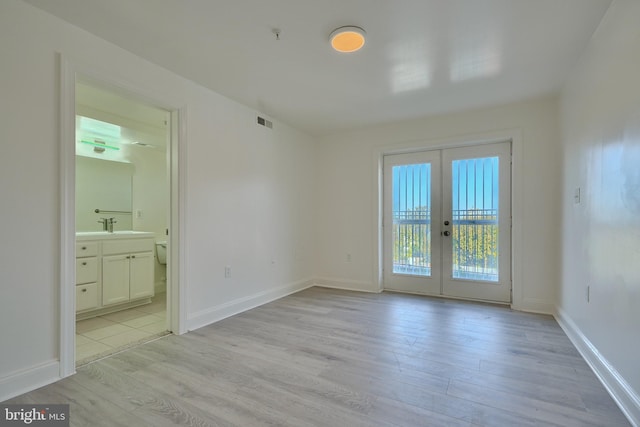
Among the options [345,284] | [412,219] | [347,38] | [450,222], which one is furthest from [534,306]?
[347,38]

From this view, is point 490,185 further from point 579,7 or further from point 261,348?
point 261,348

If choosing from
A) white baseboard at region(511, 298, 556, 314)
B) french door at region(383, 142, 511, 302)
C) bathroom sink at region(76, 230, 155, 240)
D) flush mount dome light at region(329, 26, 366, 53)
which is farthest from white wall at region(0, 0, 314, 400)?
white baseboard at region(511, 298, 556, 314)

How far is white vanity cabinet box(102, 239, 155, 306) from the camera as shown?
11.5 feet

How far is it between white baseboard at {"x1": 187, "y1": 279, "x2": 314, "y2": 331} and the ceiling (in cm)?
232

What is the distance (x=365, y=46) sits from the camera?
2410 mm

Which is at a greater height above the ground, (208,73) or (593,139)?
(208,73)

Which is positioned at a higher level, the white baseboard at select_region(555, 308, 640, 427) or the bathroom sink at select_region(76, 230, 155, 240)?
the bathroom sink at select_region(76, 230, 155, 240)

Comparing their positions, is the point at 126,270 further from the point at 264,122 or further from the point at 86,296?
the point at 264,122

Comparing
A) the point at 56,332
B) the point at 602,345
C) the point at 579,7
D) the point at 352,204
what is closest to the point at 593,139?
the point at 579,7

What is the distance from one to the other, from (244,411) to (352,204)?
340 centimetres

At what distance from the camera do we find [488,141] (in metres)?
3.89

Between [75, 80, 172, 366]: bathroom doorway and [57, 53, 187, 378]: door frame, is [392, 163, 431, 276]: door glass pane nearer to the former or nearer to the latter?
[75, 80, 172, 366]: bathroom doorway

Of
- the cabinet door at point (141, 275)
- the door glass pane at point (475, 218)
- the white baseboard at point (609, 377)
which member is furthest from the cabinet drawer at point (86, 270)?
the white baseboard at point (609, 377)

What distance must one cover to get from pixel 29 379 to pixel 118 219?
2.69 meters
